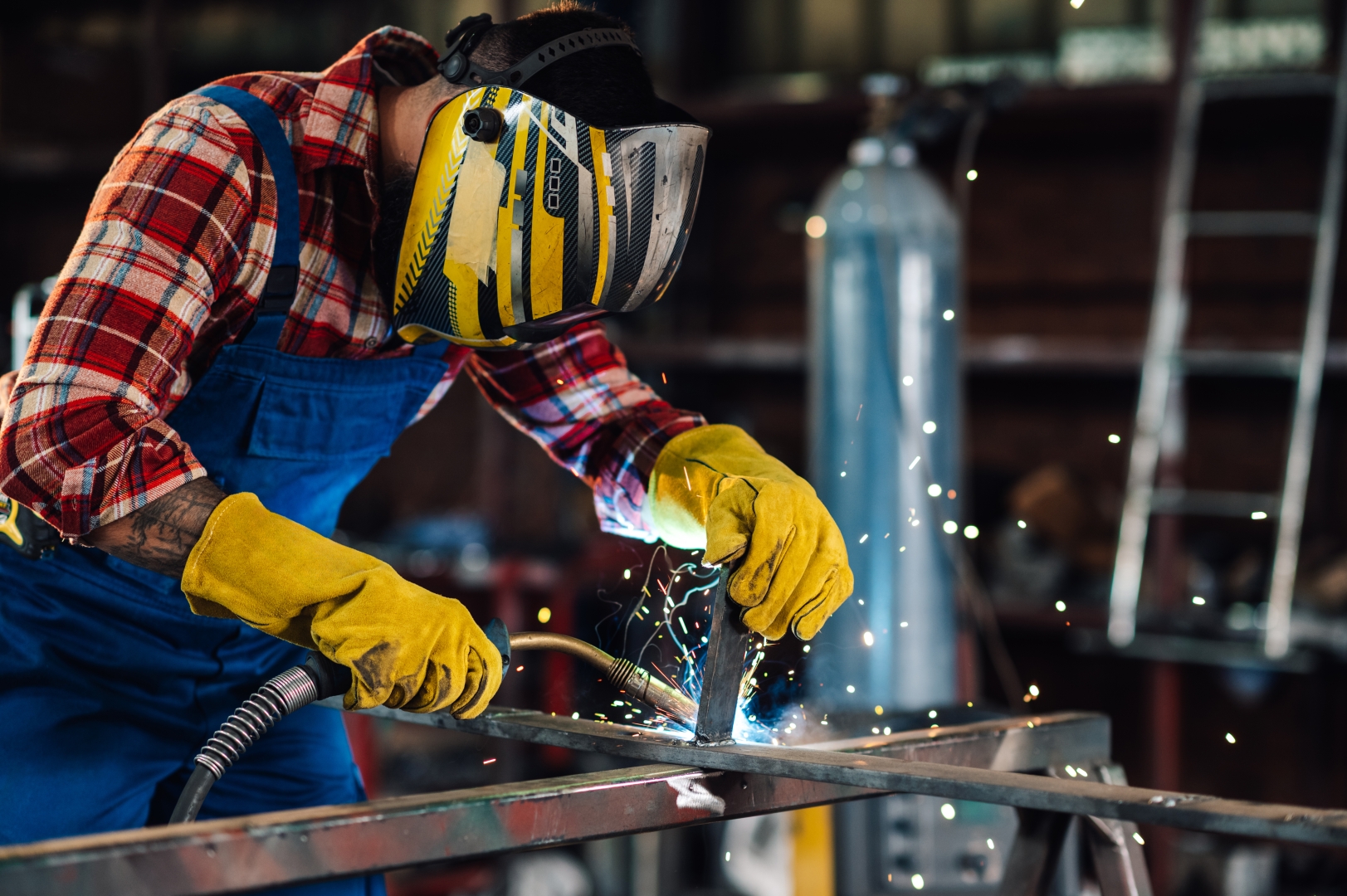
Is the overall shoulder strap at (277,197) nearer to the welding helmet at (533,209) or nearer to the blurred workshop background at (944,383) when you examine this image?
the welding helmet at (533,209)

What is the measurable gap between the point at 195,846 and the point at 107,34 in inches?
191

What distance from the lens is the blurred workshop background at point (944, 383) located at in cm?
263

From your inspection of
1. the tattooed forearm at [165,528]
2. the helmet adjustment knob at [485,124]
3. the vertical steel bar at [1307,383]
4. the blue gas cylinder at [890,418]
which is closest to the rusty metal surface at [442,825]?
the tattooed forearm at [165,528]

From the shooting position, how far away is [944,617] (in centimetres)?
258

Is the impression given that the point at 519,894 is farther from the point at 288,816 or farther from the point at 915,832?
the point at 288,816

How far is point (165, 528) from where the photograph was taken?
1.16 metres

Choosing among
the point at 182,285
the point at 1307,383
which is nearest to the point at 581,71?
the point at 182,285

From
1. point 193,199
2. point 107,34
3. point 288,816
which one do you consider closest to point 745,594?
point 288,816

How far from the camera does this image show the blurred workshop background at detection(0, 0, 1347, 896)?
8.64 feet

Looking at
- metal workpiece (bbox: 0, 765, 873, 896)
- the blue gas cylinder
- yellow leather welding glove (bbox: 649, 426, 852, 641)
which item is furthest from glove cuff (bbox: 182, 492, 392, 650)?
the blue gas cylinder

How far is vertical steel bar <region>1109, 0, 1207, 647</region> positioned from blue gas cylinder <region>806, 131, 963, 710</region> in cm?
84

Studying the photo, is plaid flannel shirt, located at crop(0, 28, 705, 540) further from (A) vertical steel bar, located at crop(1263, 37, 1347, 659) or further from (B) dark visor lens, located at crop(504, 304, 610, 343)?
(A) vertical steel bar, located at crop(1263, 37, 1347, 659)

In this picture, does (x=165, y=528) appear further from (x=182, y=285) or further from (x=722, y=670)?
(x=722, y=670)

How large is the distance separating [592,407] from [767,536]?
1.42 feet
